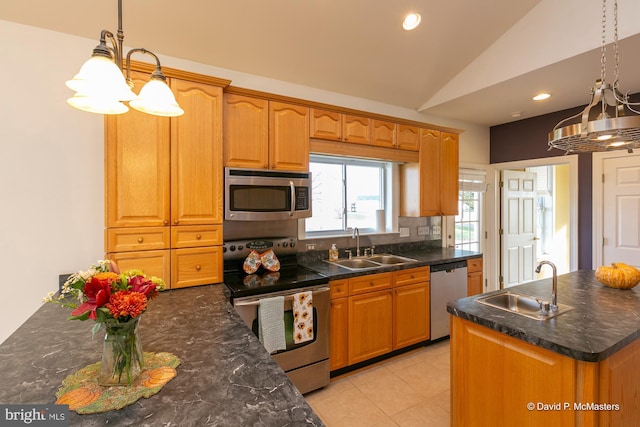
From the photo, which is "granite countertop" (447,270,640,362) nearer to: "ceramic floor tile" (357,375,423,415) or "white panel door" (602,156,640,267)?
"ceramic floor tile" (357,375,423,415)

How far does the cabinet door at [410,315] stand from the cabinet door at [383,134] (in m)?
1.46

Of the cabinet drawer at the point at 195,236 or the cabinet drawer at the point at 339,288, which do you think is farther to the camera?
the cabinet drawer at the point at 339,288

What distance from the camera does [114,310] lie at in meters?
0.84

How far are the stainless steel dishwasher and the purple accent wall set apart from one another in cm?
160

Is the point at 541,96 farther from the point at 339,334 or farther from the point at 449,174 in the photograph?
the point at 339,334

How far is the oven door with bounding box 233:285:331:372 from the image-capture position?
2070 millimetres

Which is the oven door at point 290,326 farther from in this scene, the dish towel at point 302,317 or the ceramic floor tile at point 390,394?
the ceramic floor tile at point 390,394

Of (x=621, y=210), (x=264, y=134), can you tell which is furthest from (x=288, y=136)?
(x=621, y=210)

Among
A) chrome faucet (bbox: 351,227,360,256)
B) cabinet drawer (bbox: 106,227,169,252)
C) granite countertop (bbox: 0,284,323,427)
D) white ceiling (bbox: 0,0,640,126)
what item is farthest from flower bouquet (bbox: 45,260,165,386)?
chrome faucet (bbox: 351,227,360,256)

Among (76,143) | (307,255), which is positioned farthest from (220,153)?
(307,255)

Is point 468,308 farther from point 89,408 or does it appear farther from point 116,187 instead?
point 116,187

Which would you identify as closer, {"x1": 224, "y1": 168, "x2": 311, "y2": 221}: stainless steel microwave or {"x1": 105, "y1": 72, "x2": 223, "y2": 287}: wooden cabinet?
{"x1": 105, "y1": 72, "x2": 223, "y2": 287}: wooden cabinet

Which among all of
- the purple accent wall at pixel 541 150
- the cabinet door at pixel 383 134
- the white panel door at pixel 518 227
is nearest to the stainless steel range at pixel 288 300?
the cabinet door at pixel 383 134

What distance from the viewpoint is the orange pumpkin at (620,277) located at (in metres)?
1.90
